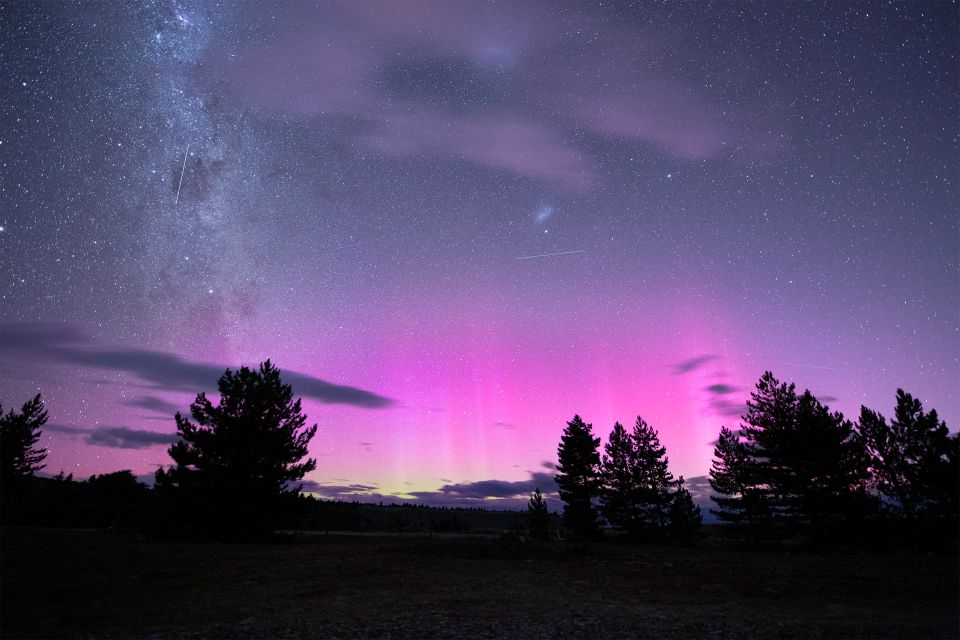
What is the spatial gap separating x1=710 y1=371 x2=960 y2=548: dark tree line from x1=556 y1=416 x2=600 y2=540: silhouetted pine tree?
32.0 feet

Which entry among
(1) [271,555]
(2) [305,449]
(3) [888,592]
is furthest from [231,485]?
(3) [888,592]

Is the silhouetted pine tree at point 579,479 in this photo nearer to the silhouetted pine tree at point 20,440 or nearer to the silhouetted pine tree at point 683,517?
the silhouetted pine tree at point 683,517

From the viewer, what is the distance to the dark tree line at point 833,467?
89.4 ft

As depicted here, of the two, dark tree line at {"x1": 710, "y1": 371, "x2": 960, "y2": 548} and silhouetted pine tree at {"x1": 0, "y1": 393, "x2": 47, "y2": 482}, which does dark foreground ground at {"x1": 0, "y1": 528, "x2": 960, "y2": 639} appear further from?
silhouetted pine tree at {"x1": 0, "y1": 393, "x2": 47, "y2": 482}

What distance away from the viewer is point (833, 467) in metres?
29.7

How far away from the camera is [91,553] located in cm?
1758

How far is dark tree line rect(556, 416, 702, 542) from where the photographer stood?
39.2 metres

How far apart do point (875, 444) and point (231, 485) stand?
38.2m

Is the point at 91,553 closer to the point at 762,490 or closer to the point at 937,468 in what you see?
the point at 762,490

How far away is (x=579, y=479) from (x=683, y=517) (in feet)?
34.1

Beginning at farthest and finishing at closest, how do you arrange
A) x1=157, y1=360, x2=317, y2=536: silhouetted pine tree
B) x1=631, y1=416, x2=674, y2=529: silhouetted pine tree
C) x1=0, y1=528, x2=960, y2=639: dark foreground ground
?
x1=631, y1=416, x2=674, y2=529: silhouetted pine tree < x1=157, y1=360, x2=317, y2=536: silhouetted pine tree < x1=0, y1=528, x2=960, y2=639: dark foreground ground

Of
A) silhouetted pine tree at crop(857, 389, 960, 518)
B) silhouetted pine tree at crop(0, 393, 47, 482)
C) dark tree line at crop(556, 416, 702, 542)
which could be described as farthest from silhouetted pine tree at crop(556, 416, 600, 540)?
silhouetted pine tree at crop(0, 393, 47, 482)

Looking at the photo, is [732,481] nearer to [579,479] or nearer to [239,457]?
[579,479]

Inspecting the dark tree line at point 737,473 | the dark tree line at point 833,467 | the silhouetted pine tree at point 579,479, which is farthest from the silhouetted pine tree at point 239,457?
the dark tree line at point 833,467
